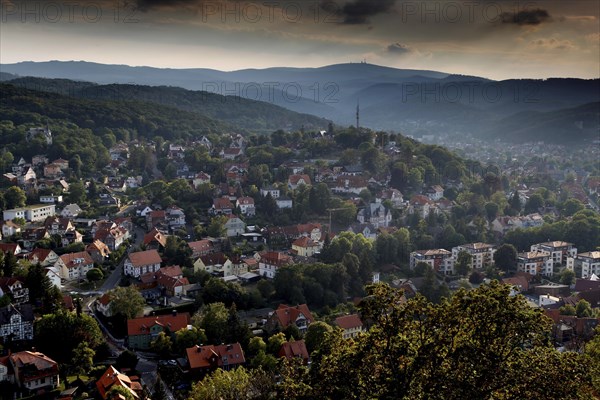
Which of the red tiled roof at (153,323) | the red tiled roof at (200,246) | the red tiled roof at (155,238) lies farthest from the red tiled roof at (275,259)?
the red tiled roof at (153,323)

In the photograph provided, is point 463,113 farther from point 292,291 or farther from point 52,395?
point 52,395

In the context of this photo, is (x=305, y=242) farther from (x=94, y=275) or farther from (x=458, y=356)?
(x=458, y=356)

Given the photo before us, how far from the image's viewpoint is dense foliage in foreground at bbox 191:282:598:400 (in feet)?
22.7

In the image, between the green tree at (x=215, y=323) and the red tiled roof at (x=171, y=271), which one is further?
the red tiled roof at (x=171, y=271)

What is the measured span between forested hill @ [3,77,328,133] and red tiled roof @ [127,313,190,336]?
50820mm

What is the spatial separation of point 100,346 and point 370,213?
18336 mm

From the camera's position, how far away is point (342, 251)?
24.0m

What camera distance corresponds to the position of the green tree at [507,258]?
2589cm

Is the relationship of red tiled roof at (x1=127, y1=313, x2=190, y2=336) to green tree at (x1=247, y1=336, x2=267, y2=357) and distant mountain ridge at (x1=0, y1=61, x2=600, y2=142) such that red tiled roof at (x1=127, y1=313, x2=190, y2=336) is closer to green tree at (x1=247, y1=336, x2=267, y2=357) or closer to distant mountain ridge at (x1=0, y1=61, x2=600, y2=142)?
green tree at (x1=247, y1=336, x2=267, y2=357)

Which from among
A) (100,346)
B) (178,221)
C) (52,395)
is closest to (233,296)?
(100,346)

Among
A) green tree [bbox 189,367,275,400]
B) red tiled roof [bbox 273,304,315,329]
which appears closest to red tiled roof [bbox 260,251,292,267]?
red tiled roof [bbox 273,304,315,329]

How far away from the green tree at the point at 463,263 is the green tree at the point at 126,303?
12955 mm

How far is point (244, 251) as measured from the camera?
26172mm

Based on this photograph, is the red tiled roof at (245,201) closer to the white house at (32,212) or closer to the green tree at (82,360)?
the white house at (32,212)
